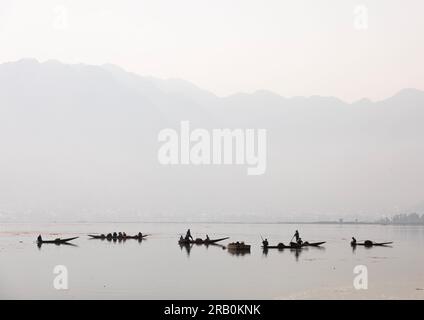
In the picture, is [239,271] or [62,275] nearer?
[62,275]

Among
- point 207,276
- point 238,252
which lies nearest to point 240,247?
point 238,252

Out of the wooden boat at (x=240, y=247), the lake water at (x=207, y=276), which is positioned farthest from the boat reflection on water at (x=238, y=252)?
the lake water at (x=207, y=276)

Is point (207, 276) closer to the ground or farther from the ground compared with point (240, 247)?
closer to the ground

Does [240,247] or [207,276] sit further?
[240,247]

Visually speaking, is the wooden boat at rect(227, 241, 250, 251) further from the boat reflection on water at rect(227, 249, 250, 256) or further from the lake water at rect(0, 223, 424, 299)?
the lake water at rect(0, 223, 424, 299)

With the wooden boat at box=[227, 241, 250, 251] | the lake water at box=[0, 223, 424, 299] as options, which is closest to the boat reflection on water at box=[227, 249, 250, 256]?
the wooden boat at box=[227, 241, 250, 251]

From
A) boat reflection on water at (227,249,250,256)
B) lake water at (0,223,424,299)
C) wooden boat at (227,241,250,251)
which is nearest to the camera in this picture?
lake water at (0,223,424,299)

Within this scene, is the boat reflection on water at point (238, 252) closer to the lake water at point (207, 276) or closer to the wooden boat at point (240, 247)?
the wooden boat at point (240, 247)

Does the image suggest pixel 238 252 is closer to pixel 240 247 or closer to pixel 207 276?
pixel 240 247
